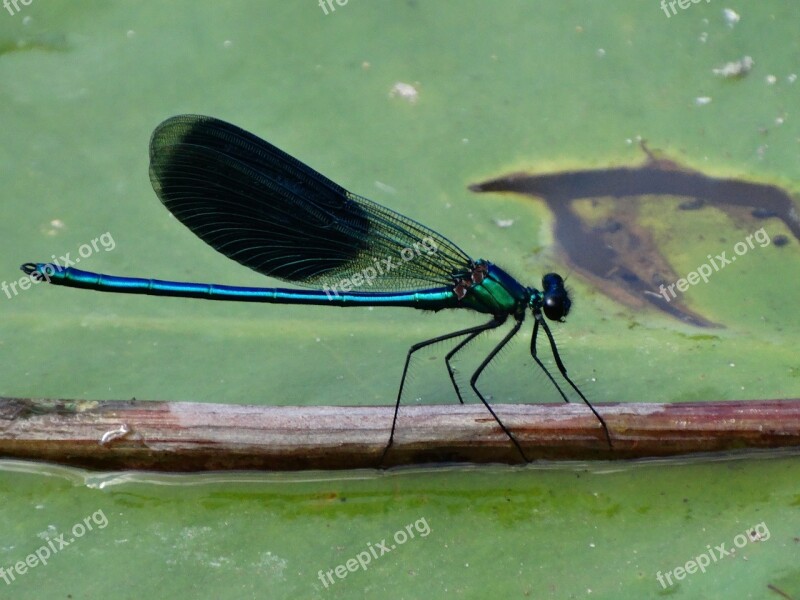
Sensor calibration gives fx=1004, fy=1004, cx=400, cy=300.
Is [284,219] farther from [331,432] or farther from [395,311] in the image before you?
[331,432]

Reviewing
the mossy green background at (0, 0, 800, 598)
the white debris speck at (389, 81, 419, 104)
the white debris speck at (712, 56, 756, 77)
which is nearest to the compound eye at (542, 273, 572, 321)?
the mossy green background at (0, 0, 800, 598)

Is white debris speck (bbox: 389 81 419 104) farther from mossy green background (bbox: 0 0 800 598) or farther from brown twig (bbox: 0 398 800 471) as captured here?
brown twig (bbox: 0 398 800 471)

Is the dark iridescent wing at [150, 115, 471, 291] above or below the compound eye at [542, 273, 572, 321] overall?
above

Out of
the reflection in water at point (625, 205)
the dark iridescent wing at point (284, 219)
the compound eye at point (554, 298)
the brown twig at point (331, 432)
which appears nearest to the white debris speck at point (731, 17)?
the reflection in water at point (625, 205)

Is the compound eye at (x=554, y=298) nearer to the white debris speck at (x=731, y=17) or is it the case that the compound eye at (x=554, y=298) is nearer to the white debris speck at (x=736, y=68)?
the white debris speck at (x=736, y=68)

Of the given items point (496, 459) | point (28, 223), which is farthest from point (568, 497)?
point (28, 223)
